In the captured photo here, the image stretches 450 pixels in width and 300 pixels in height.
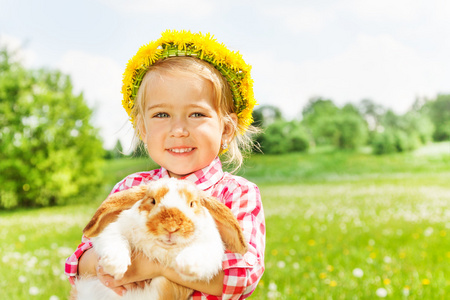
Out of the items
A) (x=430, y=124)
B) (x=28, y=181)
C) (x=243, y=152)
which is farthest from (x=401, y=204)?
(x=28, y=181)

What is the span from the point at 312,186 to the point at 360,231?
931 cm

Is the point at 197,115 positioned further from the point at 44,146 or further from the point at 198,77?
the point at 44,146

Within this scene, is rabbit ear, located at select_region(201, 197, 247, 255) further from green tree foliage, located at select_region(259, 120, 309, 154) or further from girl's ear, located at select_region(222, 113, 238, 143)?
green tree foliage, located at select_region(259, 120, 309, 154)

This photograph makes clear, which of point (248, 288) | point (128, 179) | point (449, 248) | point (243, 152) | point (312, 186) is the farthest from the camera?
point (312, 186)

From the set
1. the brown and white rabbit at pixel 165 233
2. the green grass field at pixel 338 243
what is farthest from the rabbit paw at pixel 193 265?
the green grass field at pixel 338 243

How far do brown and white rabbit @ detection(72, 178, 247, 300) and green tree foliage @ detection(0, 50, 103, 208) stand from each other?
18.7m

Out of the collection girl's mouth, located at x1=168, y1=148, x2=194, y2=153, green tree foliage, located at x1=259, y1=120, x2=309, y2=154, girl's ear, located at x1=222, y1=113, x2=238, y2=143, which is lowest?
green tree foliage, located at x1=259, y1=120, x2=309, y2=154

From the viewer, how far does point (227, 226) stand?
1.97 metres

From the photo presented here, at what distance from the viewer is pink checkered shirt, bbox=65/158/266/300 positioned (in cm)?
208

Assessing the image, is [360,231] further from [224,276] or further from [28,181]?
[28,181]

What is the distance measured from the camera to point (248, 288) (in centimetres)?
228

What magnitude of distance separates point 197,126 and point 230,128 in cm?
40

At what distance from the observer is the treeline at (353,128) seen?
60.4ft

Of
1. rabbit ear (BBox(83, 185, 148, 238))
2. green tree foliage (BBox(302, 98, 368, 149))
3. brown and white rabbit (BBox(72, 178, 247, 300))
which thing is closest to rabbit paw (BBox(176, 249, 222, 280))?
brown and white rabbit (BBox(72, 178, 247, 300))
